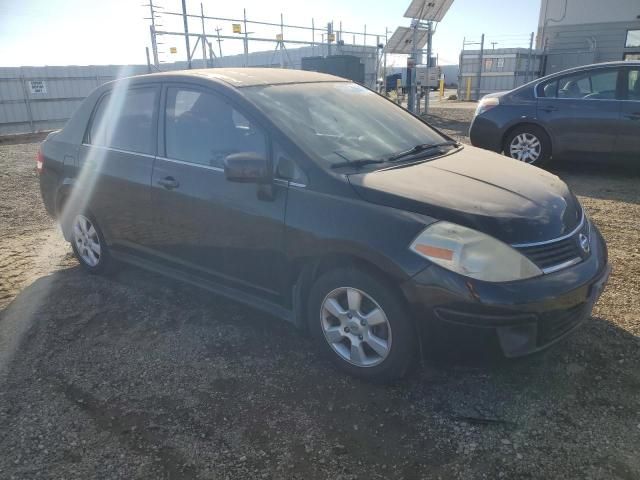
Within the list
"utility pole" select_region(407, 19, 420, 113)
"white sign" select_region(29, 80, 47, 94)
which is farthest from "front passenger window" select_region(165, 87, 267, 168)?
"white sign" select_region(29, 80, 47, 94)

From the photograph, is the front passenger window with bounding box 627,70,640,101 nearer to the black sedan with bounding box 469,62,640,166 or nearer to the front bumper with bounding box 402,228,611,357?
the black sedan with bounding box 469,62,640,166

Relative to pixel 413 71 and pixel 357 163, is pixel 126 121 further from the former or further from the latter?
pixel 413 71

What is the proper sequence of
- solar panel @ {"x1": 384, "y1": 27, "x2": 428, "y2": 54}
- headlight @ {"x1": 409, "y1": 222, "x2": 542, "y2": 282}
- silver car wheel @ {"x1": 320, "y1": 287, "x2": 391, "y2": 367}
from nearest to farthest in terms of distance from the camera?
1. headlight @ {"x1": 409, "y1": 222, "x2": 542, "y2": 282}
2. silver car wheel @ {"x1": 320, "y1": 287, "x2": 391, "y2": 367}
3. solar panel @ {"x1": 384, "y1": 27, "x2": 428, "y2": 54}

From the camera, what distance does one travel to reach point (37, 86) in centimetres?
1559

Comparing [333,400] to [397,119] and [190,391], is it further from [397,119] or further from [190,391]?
[397,119]

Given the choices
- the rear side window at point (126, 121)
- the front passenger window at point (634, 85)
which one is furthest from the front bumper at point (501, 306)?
the front passenger window at point (634, 85)

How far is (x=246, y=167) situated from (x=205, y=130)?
713mm

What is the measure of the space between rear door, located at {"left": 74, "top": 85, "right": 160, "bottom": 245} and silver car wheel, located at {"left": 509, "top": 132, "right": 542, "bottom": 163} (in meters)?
5.71

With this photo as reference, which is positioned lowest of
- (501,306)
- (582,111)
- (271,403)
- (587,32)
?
(271,403)

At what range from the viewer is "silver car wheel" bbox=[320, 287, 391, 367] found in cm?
273

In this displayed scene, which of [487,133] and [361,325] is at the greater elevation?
[487,133]

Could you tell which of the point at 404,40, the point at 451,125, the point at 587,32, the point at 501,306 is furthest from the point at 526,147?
the point at 587,32

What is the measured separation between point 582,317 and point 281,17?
1623 centimetres

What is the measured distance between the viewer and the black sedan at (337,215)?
250cm
